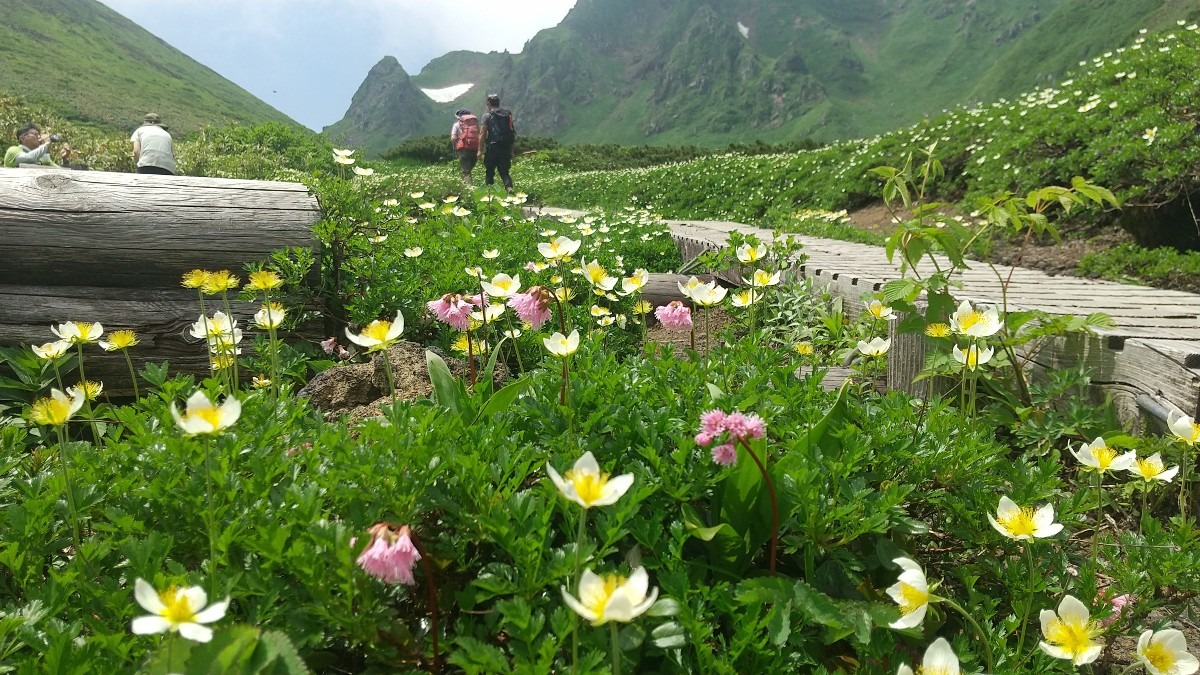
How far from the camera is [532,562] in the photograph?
4.16ft

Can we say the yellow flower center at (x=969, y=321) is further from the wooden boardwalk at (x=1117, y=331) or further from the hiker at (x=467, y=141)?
the hiker at (x=467, y=141)

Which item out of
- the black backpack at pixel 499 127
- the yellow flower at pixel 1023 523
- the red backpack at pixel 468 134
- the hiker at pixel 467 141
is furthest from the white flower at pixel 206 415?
the red backpack at pixel 468 134

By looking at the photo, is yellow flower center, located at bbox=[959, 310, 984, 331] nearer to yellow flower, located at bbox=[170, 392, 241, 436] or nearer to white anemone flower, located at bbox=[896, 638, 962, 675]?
white anemone flower, located at bbox=[896, 638, 962, 675]

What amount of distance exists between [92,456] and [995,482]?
238 centimetres

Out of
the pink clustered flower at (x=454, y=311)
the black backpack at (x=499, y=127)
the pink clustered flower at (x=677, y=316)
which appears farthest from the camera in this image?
the black backpack at (x=499, y=127)

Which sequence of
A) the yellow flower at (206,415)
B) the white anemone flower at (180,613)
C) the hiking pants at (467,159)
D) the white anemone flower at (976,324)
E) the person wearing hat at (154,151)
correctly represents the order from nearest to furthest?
the white anemone flower at (180,613), the yellow flower at (206,415), the white anemone flower at (976,324), the person wearing hat at (154,151), the hiking pants at (467,159)

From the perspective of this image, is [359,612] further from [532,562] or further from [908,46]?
[908,46]

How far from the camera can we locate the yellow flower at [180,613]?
88cm

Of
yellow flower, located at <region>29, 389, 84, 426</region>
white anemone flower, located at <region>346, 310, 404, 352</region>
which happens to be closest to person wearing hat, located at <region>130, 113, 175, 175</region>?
yellow flower, located at <region>29, 389, 84, 426</region>

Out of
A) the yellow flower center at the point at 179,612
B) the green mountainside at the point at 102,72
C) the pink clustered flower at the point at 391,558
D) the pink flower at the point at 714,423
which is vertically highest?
the green mountainside at the point at 102,72

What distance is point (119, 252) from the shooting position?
3791mm

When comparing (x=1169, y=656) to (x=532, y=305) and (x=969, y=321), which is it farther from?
(x=532, y=305)

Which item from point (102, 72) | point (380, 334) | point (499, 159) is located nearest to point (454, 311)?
point (380, 334)

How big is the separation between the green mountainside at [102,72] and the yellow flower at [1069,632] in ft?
171
